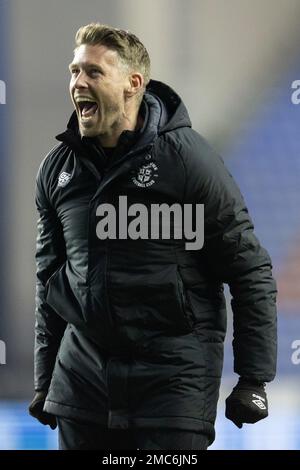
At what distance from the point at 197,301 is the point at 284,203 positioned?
247 centimetres

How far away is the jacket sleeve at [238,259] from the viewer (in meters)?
2.18

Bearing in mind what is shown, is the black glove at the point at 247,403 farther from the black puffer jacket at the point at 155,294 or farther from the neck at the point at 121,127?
the neck at the point at 121,127

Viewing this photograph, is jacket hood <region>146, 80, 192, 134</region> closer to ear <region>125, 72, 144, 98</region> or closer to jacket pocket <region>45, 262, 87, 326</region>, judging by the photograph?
ear <region>125, 72, 144, 98</region>

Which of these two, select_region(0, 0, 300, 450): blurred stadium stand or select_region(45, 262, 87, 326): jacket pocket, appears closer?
select_region(45, 262, 87, 326): jacket pocket

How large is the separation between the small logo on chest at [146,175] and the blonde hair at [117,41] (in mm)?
227

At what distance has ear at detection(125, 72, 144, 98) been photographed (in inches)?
88.2

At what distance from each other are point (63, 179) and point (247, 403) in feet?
2.15

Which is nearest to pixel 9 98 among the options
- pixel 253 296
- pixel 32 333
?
pixel 32 333

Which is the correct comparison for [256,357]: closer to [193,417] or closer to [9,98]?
[193,417]

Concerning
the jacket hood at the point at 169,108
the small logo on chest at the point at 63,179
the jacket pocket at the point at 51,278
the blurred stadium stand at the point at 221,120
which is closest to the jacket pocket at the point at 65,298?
the jacket pocket at the point at 51,278

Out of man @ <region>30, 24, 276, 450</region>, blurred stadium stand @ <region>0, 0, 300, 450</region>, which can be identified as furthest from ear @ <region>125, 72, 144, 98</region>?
blurred stadium stand @ <region>0, 0, 300, 450</region>

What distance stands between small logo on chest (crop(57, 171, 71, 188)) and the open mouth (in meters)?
0.14

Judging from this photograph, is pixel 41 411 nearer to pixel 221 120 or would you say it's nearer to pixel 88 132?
pixel 88 132

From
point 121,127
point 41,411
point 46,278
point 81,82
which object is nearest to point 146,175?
point 121,127
